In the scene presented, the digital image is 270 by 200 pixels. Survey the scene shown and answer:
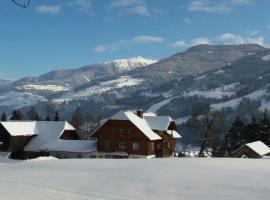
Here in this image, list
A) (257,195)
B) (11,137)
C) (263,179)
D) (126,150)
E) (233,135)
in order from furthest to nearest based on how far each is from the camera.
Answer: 1. (233,135)
2. (11,137)
3. (126,150)
4. (263,179)
5. (257,195)

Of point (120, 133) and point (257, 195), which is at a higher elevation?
point (120, 133)

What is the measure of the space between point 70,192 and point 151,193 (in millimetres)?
4275

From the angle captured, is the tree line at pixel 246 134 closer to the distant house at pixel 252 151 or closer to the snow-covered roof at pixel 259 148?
the snow-covered roof at pixel 259 148

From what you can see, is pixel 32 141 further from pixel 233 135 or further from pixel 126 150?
pixel 233 135

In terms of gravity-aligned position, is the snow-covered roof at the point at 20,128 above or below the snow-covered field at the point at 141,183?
above

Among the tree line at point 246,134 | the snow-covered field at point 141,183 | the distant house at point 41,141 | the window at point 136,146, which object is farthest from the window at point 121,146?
the snow-covered field at point 141,183

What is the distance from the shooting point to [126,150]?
3019 inches

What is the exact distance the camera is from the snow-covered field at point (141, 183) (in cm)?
2439

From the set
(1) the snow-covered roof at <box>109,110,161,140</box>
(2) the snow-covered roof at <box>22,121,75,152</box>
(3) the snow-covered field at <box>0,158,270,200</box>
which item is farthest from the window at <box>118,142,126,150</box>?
(3) the snow-covered field at <box>0,158,270,200</box>

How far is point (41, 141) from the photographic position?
271 ft

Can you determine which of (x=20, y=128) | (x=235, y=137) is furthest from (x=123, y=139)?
(x=235, y=137)

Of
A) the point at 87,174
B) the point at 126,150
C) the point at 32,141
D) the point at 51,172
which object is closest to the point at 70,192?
the point at 87,174

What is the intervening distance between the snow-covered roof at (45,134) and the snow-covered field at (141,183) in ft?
154

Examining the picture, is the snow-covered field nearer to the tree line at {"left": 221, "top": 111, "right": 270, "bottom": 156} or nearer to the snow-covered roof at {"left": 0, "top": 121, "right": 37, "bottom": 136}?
the snow-covered roof at {"left": 0, "top": 121, "right": 37, "bottom": 136}
